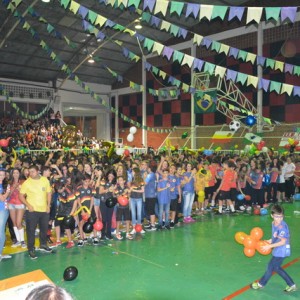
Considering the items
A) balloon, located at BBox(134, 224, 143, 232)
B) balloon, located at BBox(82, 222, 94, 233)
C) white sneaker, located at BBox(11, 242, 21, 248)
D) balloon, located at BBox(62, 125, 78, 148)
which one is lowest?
white sneaker, located at BBox(11, 242, 21, 248)

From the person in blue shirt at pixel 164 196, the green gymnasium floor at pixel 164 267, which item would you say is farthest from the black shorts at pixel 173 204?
the green gymnasium floor at pixel 164 267

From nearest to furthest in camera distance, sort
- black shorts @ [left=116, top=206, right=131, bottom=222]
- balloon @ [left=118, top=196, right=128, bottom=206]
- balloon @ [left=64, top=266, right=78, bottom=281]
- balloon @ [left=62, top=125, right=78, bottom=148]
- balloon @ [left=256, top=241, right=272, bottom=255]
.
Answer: balloon @ [left=256, top=241, right=272, bottom=255], balloon @ [left=64, top=266, right=78, bottom=281], balloon @ [left=118, top=196, right=128, bottom=206], black shorts @ [left=116, top=206, right=131, bottom=222], balloon @ [left=62, top=125, right=78, bottom=148]

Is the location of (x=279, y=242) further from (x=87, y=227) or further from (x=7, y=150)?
(x=7, y=150)

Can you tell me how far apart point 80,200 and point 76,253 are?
904 millimetres

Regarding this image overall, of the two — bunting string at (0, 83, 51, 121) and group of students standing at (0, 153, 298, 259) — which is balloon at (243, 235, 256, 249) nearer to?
group of students standing at (0, 153, 298, 259)

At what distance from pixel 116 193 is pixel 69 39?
46.7ft

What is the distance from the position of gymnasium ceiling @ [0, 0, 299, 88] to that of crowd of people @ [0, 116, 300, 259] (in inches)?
360

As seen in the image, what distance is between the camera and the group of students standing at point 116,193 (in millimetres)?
5453

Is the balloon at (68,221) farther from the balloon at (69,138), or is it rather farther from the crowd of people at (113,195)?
the balloon at (69,138)

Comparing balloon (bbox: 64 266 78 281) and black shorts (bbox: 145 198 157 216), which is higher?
black shorts (bbox: 145 198 157 216)

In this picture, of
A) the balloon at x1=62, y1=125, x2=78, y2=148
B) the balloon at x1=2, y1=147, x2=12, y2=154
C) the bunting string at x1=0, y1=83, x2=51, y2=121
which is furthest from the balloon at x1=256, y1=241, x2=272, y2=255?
the balloon at x1=62, y1=125, x2=78, y2=148

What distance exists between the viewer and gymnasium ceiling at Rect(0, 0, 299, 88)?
15680 millimetres

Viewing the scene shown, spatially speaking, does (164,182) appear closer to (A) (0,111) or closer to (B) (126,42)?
(B) (126,42)

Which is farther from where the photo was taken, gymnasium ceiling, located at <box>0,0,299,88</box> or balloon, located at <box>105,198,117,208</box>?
gymnasium ceiling, located at <box>0,0,299,88</box>
